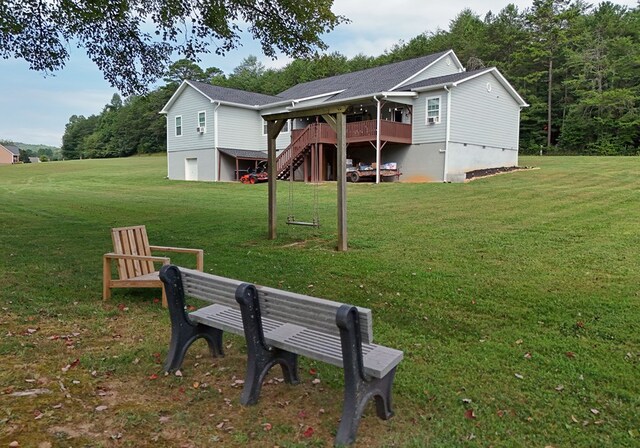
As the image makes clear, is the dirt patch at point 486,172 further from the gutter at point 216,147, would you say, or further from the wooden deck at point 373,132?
the gutter at point 216,147

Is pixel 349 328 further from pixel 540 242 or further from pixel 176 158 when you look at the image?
pixel 176 158

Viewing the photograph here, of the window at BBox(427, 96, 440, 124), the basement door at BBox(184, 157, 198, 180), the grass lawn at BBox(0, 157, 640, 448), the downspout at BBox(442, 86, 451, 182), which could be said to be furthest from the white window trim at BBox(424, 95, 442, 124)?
the basement door at BBox(184, 157, 198, 180)

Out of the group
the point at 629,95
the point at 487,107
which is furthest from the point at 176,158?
the point at 629,95

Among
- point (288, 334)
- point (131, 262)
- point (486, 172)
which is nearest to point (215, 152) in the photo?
point (486, 172)

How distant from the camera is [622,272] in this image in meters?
6.48

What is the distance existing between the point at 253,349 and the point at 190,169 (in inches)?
1114

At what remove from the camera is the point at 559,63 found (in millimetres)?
43594

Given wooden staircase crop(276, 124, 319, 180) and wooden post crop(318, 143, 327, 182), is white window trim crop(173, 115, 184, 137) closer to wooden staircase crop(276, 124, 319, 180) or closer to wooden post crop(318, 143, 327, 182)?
wooden staircase crop(276, 124, 319, 180)

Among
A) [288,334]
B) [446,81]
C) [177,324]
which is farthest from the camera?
[446,81]

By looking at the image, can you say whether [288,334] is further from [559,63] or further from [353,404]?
[559,63]

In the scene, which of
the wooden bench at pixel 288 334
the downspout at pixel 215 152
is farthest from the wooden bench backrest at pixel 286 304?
the downspout at pixel 215 152

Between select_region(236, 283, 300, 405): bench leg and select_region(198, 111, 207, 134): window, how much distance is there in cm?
2696

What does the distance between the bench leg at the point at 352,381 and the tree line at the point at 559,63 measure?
32.1 meters

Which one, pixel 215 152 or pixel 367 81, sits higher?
pixel 367 81
